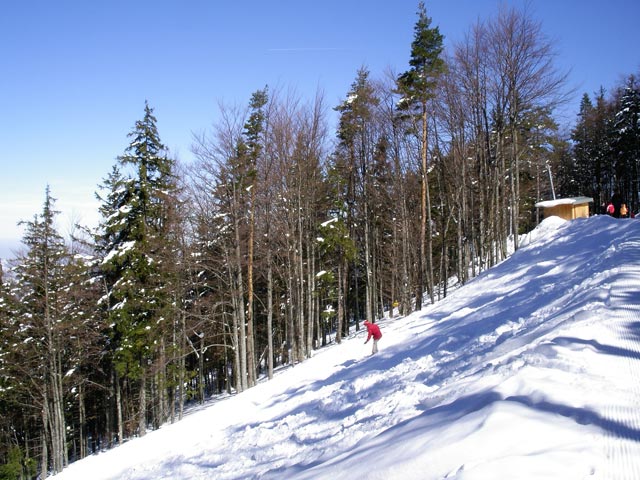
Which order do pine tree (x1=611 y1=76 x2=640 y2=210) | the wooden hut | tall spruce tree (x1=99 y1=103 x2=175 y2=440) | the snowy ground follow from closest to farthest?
the snowy ground, tall spruce tree (x1=99 y1=103 x2=175 y2=440), the wooden hut, pine tree (x1=611 y1=76 x2=640 y2=210)

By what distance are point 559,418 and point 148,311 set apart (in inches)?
761

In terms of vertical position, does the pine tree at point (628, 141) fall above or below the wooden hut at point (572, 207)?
above

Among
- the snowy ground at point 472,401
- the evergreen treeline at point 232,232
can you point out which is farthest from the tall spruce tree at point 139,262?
the snowy ground at point 472,401

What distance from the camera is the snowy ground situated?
3.31 metres

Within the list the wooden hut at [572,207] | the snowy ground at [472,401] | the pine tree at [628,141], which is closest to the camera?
the snowy ground at [472,401]

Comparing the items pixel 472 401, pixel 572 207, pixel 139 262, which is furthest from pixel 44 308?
pixel 572 207

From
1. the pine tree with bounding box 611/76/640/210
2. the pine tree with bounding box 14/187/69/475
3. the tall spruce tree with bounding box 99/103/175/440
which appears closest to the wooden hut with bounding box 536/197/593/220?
the pine tree with bounding box 611/76/640/210

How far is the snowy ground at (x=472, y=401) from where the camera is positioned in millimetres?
3311

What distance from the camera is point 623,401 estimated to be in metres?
3.68

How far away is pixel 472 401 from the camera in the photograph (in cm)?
458

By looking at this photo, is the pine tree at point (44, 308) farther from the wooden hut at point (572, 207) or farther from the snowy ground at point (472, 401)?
the wooden hut at point (572, 207)

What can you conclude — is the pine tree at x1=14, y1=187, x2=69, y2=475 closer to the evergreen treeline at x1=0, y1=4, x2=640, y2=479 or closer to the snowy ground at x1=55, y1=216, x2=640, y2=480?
the evergreen treeline at x1=0, y1=4, x2=640, y2=479

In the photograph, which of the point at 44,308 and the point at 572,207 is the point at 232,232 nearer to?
the point at 44,308

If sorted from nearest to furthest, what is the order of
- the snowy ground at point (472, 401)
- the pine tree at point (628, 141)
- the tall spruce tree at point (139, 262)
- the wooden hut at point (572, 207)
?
the snowy ground at point (472, 401) → the tall spruce tree at point (139, 262) → the wooden hut at point (572, 207) → the pine tree at point (628, 141)
